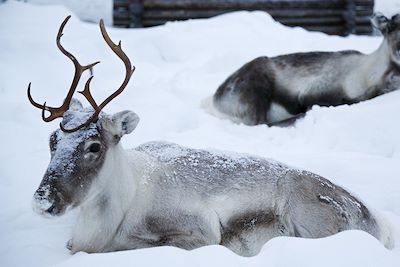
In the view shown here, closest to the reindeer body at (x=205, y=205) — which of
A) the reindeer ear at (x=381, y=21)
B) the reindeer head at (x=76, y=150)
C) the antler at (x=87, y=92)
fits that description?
the reindeer head at (x=76, y=150)

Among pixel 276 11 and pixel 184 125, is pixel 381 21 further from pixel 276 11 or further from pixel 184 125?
pixel 276 11

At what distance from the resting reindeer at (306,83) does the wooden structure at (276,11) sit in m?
5.25

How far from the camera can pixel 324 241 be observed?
8.99 feet

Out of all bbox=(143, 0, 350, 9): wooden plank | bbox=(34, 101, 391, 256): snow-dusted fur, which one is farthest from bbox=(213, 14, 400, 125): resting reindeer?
bbox=(143, 0, 350, 9): wooden plank

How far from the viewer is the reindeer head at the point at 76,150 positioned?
110 inches

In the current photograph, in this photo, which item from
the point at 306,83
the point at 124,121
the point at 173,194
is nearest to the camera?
the point at 124,121

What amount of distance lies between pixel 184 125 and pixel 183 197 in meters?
2.38

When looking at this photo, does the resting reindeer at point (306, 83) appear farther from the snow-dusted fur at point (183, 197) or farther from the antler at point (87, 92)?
the antler at point (87, 92)

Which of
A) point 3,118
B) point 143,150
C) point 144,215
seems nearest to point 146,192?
point 144,215

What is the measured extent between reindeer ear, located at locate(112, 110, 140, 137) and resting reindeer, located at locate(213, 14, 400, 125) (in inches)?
122

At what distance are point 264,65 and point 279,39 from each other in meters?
2.96

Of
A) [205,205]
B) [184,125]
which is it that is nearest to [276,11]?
[184,125]

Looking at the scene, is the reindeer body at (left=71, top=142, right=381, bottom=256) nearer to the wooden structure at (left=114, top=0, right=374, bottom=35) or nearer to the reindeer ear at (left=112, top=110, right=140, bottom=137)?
the reindeer ear at (left=112, top=110, right=140, bottom=137)

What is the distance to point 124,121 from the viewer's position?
3.15 metres
